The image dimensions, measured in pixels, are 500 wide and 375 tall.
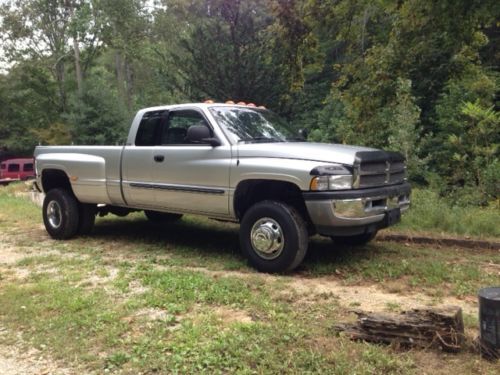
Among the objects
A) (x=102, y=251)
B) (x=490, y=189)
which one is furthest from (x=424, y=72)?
(x=102, y=251)

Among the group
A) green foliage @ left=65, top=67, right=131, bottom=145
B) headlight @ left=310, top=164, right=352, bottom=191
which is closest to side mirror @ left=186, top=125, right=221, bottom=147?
headlight @ left=310, top=164, right=352, bottom=191

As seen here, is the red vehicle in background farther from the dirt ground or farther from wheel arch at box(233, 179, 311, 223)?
wheel arch at box(233, 179, 311, 223)

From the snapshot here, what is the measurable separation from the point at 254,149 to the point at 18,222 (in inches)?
266

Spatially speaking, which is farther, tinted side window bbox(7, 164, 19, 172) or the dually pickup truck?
tinted side window bbox(7, 164, 19, 172)

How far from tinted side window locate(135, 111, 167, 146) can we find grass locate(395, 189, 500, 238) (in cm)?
375

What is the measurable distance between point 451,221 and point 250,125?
3.36 m

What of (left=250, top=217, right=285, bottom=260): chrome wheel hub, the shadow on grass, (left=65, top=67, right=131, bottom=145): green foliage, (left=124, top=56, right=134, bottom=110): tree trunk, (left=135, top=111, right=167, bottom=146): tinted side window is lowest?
the shadow on grass

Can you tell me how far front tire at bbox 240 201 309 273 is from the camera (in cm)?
537

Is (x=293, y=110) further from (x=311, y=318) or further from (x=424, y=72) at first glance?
(x=311, y=318)

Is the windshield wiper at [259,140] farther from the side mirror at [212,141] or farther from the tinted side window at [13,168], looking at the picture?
the tinted side window at [13,168]

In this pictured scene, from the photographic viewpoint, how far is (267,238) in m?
5.50

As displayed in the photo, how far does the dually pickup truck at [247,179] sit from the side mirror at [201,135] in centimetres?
1

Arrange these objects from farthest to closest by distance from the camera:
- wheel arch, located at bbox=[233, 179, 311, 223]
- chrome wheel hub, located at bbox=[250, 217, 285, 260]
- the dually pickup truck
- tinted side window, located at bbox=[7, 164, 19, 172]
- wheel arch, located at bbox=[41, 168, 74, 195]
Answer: tinted side window, located at bbox=[7, 164, 19, 172] → wheel arch, located at bbox=[41, 168, 74, 195] → wheel arch, located at bbox=[233, 179, 311, 223] → chrome wheel hub, located at bbox=[250, 217, 285, 260] → the dually pickup truck

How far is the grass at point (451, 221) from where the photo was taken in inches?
283
